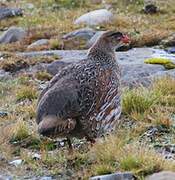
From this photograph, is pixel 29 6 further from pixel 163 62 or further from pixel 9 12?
pixel 163 62

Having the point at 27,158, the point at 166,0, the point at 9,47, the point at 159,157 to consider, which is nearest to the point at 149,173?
the point at 159,157

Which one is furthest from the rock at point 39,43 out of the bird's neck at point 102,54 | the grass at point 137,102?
the bird's neck at point 102,54

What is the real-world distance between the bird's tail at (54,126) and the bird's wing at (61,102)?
0.22ft

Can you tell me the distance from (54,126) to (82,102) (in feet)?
1.71

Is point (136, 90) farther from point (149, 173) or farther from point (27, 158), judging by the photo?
point (149, 173)

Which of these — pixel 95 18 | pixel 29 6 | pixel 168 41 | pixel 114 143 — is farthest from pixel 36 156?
pixel 29 6

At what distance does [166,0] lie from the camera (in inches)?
1093

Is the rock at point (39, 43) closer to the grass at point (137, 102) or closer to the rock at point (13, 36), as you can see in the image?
the rock at point (13, 36)

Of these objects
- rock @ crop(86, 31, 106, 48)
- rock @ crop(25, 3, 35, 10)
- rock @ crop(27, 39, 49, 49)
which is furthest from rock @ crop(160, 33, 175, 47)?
rock @ crop(25, 3, 35, 10)

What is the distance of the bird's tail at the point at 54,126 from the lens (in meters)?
7.85

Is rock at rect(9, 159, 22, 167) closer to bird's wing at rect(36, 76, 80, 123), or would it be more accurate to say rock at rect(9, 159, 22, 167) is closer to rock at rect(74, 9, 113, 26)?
bird's wing at rect(36, 76, 80, 123)

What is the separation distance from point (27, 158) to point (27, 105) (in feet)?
10.3

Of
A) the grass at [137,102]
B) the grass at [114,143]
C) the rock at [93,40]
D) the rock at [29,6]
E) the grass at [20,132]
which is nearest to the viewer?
the grass at [114,143]

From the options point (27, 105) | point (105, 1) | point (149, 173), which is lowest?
point (105, 1)
